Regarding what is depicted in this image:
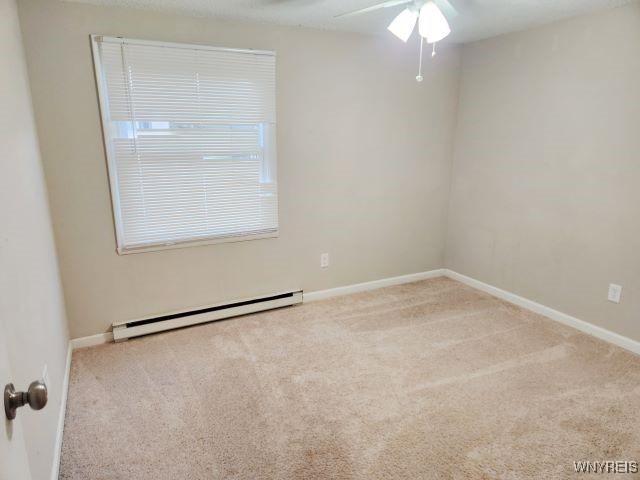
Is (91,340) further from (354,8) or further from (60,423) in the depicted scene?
(354,8)

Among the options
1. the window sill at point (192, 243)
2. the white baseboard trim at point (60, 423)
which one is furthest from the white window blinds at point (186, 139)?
the white baseboard trim at point (60, 423)

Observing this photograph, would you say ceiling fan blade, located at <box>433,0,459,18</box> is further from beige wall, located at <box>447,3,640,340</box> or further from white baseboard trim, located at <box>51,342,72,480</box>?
white baseboard trim, located at <box>51,342,72,480</box>

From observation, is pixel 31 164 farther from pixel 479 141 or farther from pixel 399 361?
pixel 479 141

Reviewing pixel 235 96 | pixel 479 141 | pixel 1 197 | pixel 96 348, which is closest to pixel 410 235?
pixel 479 141

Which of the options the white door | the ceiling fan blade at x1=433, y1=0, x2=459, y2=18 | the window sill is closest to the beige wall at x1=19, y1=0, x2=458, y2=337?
the window sill

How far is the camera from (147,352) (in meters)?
2.72

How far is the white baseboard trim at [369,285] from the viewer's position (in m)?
3.60

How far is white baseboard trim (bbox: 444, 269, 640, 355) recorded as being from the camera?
277 cm

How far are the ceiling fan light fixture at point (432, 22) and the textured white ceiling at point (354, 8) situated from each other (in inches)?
20.4

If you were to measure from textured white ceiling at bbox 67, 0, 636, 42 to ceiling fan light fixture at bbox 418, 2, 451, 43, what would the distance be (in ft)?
1.70

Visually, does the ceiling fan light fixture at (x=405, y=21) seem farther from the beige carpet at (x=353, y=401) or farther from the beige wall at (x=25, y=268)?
the beige carpet at (x=353, y=401)

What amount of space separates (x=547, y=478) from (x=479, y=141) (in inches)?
109

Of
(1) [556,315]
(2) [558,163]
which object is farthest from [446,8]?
(1) [556,315]

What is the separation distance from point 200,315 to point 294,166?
4.51ft
